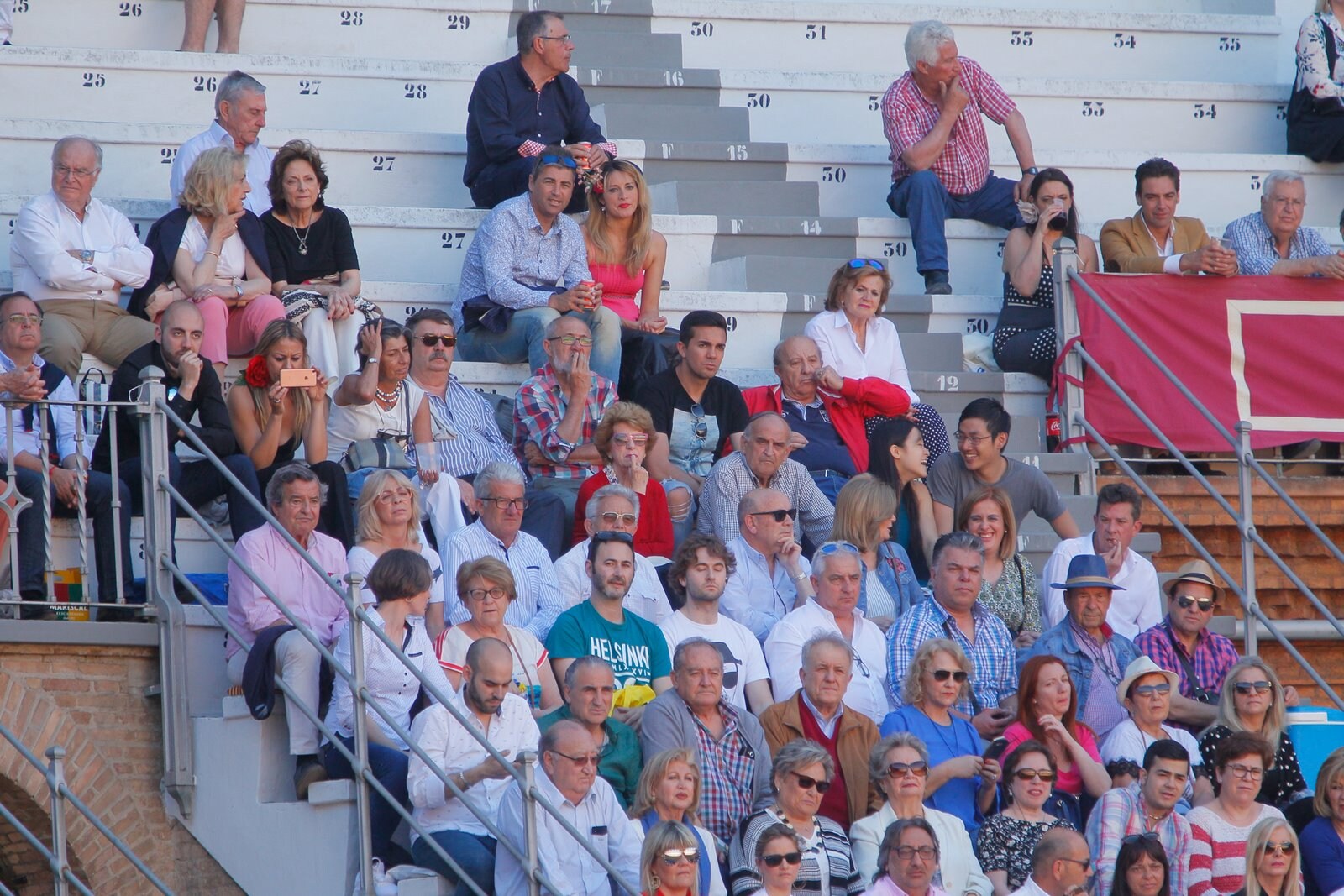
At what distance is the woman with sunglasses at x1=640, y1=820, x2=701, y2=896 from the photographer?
6.56m

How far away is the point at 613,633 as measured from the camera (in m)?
7.84

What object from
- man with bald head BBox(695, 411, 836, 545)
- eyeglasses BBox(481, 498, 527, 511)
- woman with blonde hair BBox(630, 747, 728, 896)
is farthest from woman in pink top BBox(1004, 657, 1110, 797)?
eyeglasses BBox(481, 498, 527, 511)

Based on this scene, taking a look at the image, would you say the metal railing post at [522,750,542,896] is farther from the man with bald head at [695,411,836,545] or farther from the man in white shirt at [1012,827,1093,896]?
the man with bald head at [695,411,836,545]

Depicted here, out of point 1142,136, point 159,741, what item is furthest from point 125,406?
point 1142,136

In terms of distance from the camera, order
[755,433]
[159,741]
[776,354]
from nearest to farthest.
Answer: [159,741], [755,433], [776,354]

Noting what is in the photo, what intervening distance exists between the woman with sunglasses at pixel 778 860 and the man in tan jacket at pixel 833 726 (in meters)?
0.61

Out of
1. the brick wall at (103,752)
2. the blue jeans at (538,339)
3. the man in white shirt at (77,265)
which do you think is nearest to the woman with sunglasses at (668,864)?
the brick wall at (103,752)

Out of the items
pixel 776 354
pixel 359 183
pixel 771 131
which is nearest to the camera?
pixel 776 354

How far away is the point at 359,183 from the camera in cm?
1095

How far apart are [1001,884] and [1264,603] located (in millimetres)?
3103

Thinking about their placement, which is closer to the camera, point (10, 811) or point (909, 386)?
point (10, 811)

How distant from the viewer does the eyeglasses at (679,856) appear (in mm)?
6559

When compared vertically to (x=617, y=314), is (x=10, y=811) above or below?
below

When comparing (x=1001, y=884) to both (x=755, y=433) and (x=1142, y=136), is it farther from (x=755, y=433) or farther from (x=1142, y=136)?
(x=1142, y=136)
